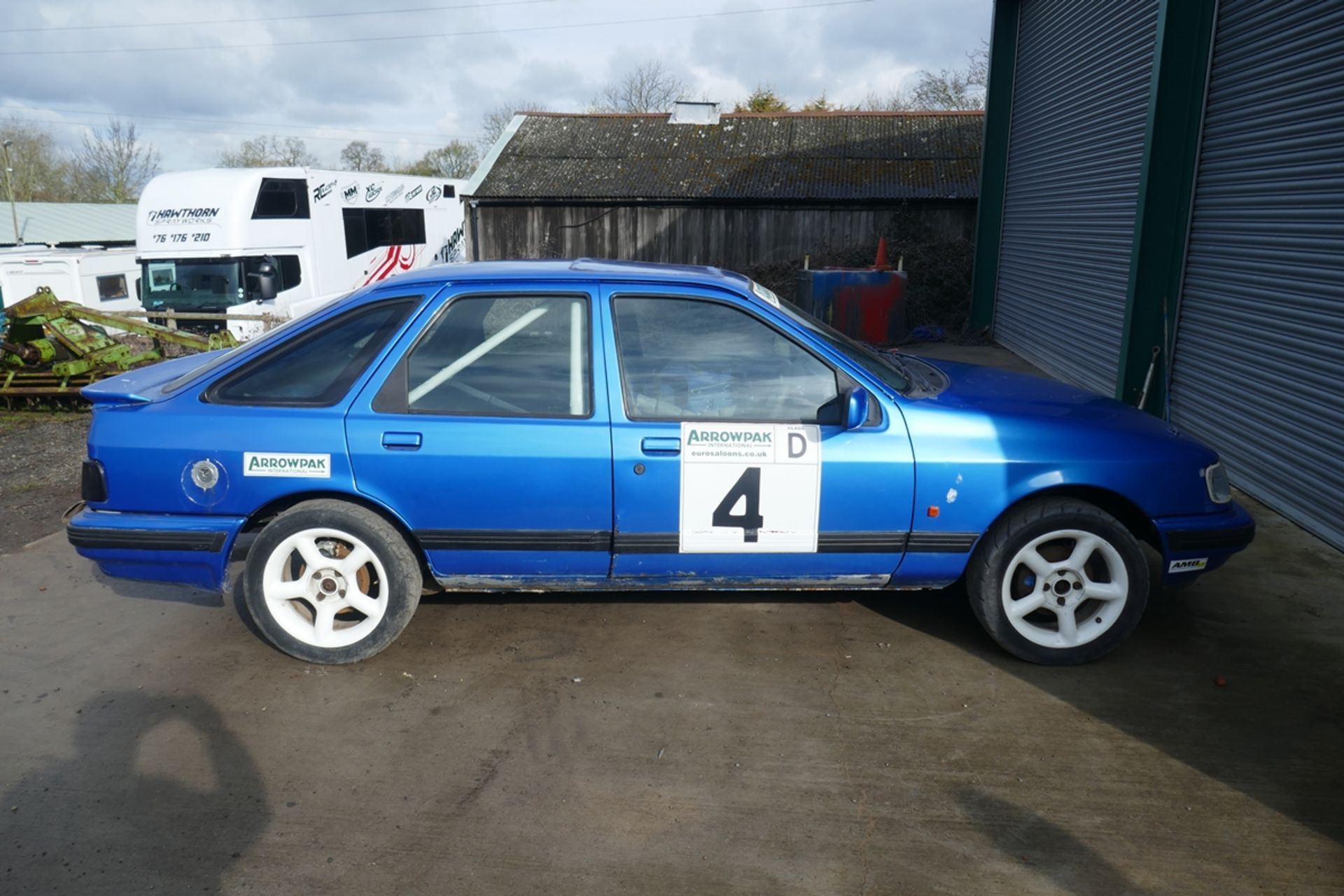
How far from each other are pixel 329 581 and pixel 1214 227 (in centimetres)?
695

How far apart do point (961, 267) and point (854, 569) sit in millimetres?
14704

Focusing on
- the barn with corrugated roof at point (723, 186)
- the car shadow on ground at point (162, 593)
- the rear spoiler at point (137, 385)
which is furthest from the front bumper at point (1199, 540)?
the barn with corrugated roof at point (723, 186)

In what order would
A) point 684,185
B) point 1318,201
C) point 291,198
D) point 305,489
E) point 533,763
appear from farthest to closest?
point 684,185, point 291,198, point 1318,201, point 305,489, point 533,763

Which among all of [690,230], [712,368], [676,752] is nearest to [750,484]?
[712,368]

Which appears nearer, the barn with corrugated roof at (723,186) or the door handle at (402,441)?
the door handle at (402,441)

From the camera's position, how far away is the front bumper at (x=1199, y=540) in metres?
4.11

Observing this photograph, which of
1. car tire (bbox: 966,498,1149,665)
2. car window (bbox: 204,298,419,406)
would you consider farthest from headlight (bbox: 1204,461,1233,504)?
car window (bbox: 204,298,419,406)

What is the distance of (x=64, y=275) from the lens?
22.2m

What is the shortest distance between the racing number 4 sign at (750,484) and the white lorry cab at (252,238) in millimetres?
12394

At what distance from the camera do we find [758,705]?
3.85 metres

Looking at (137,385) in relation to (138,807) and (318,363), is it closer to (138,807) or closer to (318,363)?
(318,363)

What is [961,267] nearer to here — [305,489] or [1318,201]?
[1318,201]

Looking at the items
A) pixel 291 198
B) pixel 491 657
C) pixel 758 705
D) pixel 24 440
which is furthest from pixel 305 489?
pixel 291 198

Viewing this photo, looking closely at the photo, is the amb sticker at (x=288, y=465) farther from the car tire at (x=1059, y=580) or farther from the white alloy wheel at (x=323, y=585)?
the car tire at (x=1059, y=580)
